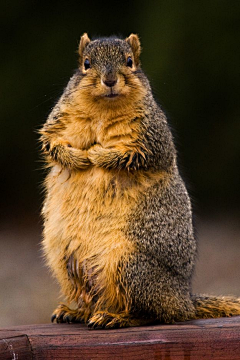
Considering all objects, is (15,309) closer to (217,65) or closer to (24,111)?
(24,111)

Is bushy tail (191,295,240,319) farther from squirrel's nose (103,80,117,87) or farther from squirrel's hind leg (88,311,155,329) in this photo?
squirrel's nose (103,80,117,87)

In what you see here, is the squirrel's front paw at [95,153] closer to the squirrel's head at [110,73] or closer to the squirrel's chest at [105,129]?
the squirrel's chest at [105,129]

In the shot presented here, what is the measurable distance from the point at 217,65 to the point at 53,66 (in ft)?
6.52

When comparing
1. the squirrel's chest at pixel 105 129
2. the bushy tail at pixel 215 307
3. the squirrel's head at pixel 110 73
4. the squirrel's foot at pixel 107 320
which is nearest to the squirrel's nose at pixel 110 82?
the squirrel's head at pixel 110 73

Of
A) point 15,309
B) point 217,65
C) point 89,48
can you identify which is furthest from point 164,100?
point 89,48

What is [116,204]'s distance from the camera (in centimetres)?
460

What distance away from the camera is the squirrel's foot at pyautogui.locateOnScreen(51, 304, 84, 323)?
4.84m

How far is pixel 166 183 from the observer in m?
4.78

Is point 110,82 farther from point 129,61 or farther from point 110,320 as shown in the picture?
point 110,320

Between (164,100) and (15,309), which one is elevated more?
(164,100)

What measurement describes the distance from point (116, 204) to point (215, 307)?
3.07ft

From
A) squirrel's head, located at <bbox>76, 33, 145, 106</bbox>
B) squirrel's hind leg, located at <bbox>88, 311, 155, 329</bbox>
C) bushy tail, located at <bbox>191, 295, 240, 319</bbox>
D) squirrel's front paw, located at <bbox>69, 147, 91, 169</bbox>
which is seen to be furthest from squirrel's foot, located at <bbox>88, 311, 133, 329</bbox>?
squirrel's head, located at <bbox>76, 33, 145, 106</bbox>

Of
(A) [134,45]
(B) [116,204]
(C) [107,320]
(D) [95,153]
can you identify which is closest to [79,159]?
(D) [95,153]

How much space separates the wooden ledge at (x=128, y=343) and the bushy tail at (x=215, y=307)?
1.71 feet
